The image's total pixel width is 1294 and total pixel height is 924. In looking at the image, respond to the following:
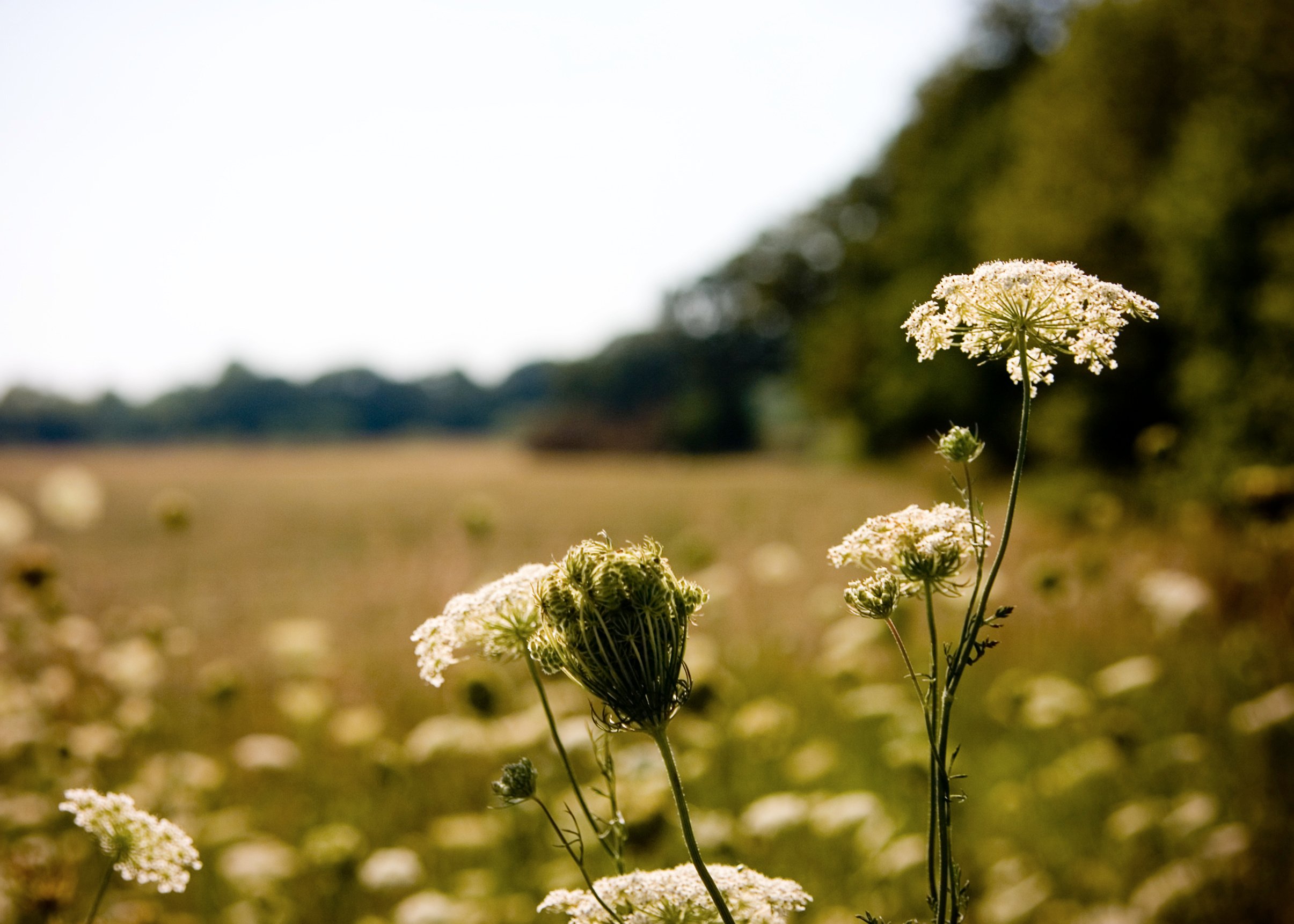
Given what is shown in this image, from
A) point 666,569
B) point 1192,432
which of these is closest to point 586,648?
point 666,569

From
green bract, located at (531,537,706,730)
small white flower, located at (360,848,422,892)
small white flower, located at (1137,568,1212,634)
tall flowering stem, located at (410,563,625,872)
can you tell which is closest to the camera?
green bract, located at (531,537,706,730)

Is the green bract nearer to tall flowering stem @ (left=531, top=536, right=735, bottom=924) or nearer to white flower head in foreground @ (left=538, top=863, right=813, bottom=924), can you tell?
tall flowering stem @ (left=531, top=536, right=735, bottom=924)

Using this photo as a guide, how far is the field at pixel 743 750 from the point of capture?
3.53 m

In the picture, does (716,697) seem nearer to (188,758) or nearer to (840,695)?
(840,695)

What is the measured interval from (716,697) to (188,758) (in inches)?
127

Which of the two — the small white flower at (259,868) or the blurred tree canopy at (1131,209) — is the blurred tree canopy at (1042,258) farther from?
the small white flower at (259,868)

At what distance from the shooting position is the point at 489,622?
1.12 meters

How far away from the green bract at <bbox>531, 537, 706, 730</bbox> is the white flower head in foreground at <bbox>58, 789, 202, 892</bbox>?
0.53m

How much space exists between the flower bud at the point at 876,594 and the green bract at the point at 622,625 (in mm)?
223

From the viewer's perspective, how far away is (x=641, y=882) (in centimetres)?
97

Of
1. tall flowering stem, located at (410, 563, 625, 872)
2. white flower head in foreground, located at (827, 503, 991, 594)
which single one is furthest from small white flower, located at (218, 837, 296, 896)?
white flower head in foreground, located at (827, 503, 991, 594)

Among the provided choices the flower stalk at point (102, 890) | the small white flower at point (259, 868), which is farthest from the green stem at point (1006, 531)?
the small white flower at point (259, 868)

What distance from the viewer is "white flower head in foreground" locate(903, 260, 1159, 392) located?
0.90 m

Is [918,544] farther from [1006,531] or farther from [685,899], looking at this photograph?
[685,899]
